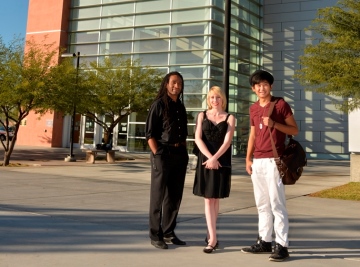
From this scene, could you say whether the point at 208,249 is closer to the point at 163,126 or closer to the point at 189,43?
the point at 163,126

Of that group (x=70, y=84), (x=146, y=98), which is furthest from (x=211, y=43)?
(x=70, y=84)

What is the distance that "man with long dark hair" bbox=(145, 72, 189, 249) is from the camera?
4.28 meters

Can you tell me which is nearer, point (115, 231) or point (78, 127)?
point (115, 231)

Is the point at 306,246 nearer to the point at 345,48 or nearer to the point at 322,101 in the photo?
the point at 345,48

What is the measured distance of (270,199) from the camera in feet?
12.9

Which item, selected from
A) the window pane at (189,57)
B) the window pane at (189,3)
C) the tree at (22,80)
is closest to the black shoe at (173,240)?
the tree at (22,80)

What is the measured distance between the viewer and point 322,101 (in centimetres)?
2788

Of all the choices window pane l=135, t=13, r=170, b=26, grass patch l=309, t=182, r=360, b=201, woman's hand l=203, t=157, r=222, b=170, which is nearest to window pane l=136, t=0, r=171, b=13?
window pane l=135, t=13, r=170, b=26

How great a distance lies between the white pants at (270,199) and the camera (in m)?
3.86

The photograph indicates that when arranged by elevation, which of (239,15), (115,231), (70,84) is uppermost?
(239,15)

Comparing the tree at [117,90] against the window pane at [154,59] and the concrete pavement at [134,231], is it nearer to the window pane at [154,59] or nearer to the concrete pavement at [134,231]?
the window pane at [154,59]

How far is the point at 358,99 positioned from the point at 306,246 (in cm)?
756

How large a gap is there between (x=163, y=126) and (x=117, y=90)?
687 inches

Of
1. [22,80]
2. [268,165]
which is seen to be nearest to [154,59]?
[22,80]
